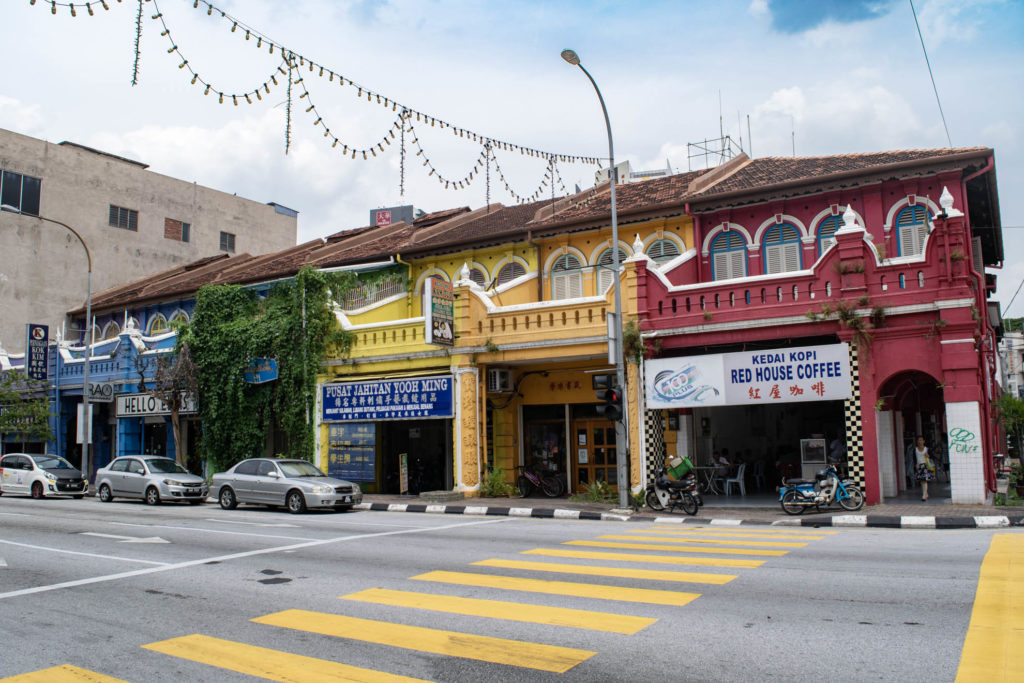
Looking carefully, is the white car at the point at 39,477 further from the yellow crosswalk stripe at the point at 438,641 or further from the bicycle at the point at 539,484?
the yellow crosswalk stripe at the point at 438,641

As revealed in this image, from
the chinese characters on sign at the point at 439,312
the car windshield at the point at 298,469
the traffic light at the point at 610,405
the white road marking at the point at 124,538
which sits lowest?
the white road marking at the point at 124,538

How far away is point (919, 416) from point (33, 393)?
33.5m

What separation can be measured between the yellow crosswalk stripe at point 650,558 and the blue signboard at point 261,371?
53.5 ft

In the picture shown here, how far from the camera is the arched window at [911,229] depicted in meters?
19.2

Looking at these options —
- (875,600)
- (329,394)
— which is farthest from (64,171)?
(875,600)

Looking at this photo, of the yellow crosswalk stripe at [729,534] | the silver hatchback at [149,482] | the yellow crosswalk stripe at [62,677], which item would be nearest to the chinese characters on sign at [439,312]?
the silver hatchback at [149,482]

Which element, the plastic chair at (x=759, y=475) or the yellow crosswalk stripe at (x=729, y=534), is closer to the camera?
the yellow crosswalk stripe at (x=729, y=534)

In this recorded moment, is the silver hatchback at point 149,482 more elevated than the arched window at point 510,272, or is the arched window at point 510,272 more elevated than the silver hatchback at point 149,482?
the arched window at point 510,272

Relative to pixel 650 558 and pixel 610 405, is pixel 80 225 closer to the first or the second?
pixel 610 405

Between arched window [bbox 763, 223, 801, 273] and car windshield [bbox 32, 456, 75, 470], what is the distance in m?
22.6

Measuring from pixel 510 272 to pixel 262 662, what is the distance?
62.6 feet

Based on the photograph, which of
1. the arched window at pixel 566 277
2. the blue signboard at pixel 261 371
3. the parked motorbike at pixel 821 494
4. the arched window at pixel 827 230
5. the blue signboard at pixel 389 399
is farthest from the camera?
the blue signboard at pixel 261 371

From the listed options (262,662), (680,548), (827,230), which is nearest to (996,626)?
(680,548)

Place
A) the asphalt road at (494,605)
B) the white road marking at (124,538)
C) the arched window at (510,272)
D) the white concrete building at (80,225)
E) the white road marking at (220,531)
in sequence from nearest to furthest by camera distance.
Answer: the asphalt road at (494,605), the white road marking at (124,538), the white road marking at (220,531), the arched window at (510,272), the white concrete building at (80,225)
